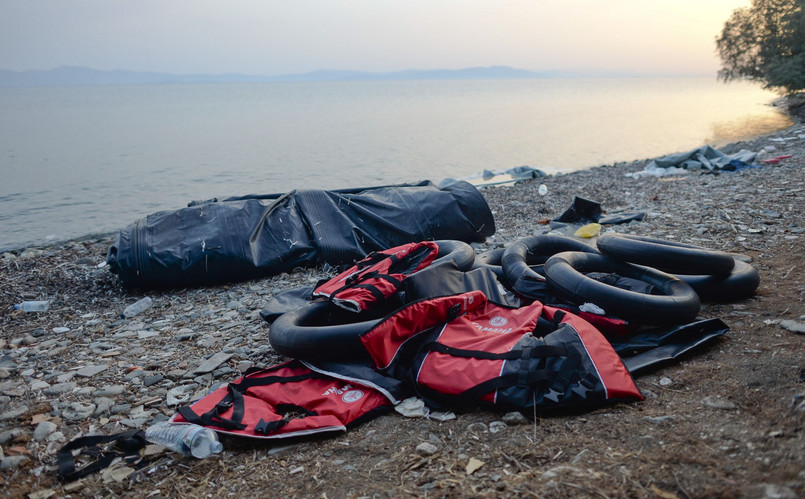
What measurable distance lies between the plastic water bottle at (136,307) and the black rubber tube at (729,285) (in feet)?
18.1

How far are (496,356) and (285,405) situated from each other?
4.64 feet

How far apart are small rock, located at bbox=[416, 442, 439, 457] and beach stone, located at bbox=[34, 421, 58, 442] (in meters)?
2.34

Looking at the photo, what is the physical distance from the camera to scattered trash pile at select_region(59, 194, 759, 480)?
3.02m

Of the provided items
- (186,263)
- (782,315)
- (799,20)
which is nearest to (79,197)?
(186,263)

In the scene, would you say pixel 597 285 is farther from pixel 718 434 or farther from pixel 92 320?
pixel 92 320

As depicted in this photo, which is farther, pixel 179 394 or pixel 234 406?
pixel 179 394

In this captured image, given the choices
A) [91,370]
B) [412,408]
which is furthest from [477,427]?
[91,370]

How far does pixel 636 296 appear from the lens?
376cm

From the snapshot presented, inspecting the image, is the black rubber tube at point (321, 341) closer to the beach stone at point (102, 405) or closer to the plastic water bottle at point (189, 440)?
the plastic water bottle at point (189, 440)

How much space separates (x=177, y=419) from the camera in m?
3.17

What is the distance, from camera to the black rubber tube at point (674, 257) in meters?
4.28

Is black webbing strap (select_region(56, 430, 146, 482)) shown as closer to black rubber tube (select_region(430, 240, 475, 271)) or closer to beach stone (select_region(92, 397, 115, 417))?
beach stone (select_region(92, 397, 115, 417))

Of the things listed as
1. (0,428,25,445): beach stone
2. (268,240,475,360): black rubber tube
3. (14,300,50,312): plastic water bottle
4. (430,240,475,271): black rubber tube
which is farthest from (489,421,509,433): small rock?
(14,300,50,312): plastic water bottle

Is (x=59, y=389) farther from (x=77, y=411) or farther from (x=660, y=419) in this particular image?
(x=660, y=419)
